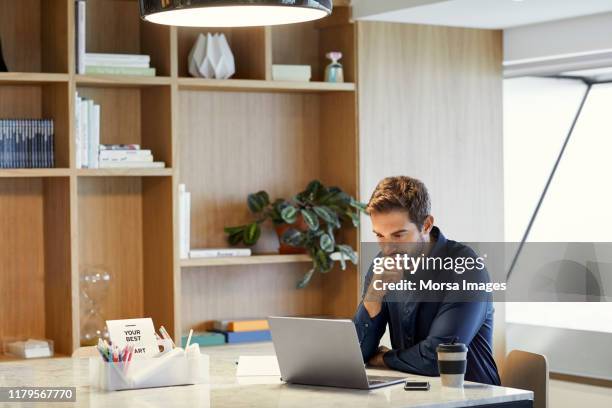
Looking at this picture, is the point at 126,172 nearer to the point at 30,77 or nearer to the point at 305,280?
the point at 30,77

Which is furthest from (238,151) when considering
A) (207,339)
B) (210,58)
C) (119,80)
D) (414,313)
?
(414,313)

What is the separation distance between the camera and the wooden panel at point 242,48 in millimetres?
5180

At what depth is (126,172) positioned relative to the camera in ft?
16.0

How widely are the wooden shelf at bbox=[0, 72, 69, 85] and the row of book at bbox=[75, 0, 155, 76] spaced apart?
10cm

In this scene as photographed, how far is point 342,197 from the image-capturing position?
17.0 ft

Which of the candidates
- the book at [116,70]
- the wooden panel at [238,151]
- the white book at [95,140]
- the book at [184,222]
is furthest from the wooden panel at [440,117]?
the white book at [95,140]

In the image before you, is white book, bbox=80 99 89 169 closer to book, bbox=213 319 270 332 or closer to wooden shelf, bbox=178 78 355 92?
wooden shelf, bbox=178 78 355 92

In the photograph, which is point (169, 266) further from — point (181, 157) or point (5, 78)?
point (5, 78)

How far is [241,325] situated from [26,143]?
1.38m

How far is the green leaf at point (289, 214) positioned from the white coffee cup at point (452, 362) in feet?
6.82

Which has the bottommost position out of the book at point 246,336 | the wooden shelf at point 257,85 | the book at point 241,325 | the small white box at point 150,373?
the book at point 246,336

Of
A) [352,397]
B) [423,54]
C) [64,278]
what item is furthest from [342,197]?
[352,397]

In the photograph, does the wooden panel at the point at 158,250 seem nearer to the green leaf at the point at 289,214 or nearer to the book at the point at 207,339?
the book at the point at 207,339

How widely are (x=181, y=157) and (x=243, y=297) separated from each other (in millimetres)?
805
